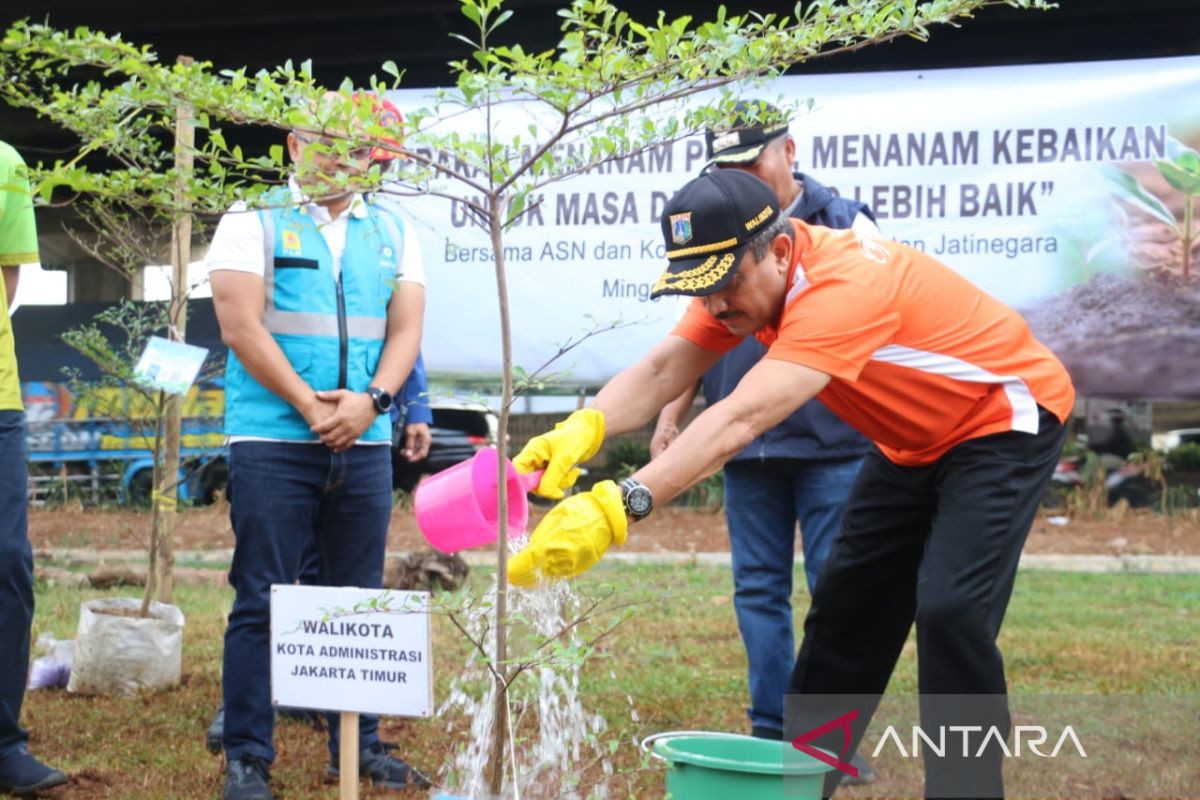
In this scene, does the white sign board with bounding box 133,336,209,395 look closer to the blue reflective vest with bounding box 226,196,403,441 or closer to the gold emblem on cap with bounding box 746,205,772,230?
the blue reflective vest with bounding box 226,196,403,441

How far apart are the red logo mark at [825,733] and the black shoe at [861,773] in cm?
66

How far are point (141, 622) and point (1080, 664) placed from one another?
366 centimetres

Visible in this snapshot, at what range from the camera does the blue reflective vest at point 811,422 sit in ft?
12.6

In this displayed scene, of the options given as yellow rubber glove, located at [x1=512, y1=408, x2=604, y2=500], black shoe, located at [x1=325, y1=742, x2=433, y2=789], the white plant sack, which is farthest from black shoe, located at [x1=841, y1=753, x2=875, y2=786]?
the white plant sack

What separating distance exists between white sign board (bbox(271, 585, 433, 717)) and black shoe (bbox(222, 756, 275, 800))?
422 millimetres

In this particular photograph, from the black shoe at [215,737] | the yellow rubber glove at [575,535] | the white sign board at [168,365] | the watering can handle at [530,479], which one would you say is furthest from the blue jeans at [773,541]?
the white sign board at [168,365]

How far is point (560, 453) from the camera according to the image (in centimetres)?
272

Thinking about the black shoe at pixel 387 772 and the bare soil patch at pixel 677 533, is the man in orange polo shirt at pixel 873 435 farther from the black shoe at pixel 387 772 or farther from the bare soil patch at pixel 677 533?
the bare soil patch at pixel 677 533

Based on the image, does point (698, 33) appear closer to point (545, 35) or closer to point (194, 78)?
point (194, 78)

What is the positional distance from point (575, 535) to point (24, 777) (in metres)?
2.03

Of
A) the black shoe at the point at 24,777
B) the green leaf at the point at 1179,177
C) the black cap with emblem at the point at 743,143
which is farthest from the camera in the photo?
the green leaf at the point at 1179,177

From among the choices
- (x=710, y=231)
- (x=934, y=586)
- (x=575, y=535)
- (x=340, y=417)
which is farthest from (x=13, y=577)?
(x=934, y=586)

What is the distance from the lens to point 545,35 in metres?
8.88

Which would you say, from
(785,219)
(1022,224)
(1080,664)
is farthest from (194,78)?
(1022,224)
